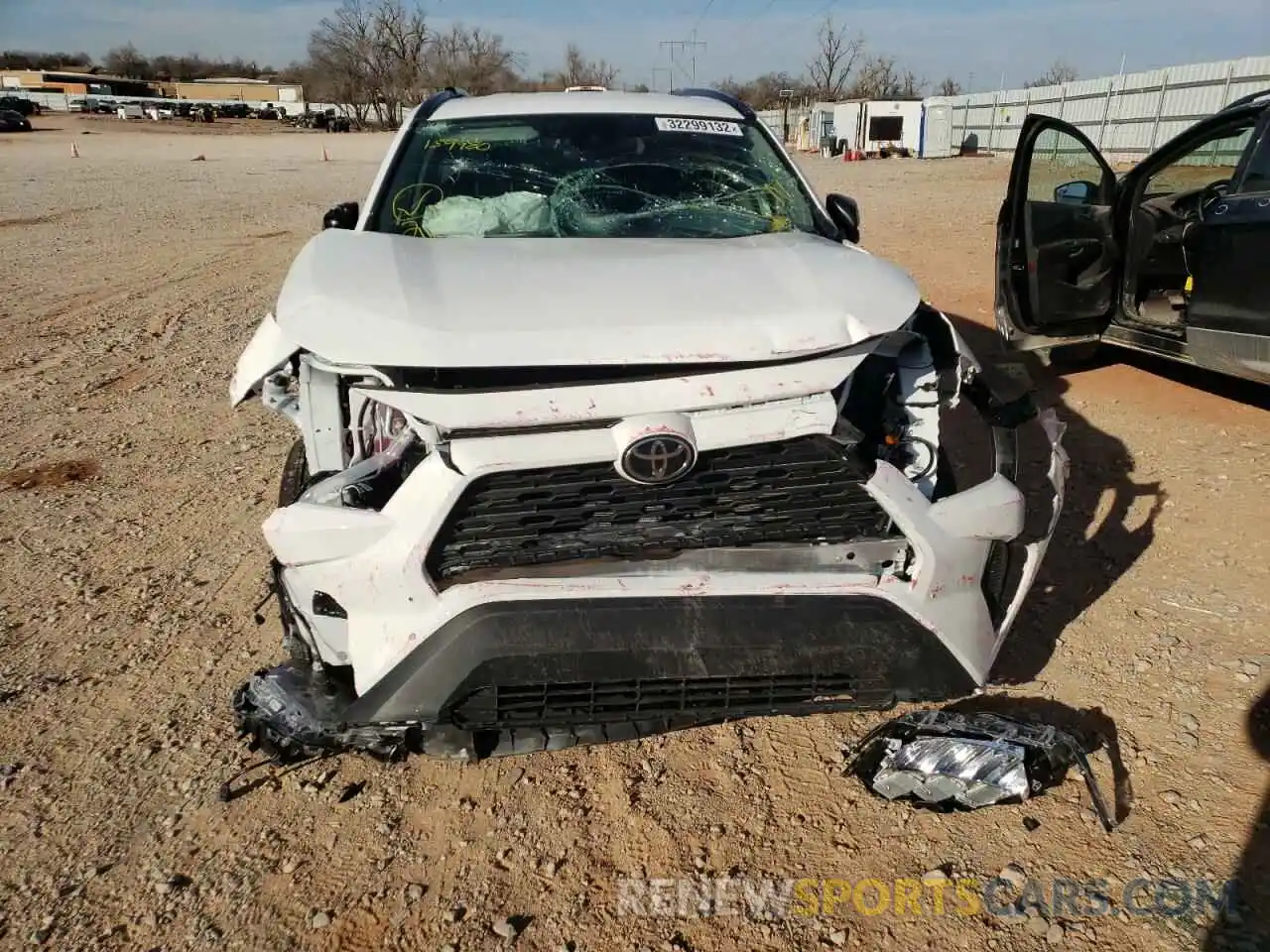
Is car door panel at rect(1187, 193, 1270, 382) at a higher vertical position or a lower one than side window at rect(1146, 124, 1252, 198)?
lower

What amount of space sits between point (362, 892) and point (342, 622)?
2.16ft

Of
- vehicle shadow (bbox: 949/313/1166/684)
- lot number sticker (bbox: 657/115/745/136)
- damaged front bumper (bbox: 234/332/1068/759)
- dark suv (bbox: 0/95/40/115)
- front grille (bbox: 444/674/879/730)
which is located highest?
dark suv (bbox: 0/95/40/115)

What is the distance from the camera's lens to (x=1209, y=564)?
3.73 m

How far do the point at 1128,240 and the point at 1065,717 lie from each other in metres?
4.06

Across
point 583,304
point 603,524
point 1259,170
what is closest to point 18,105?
point 1259,170

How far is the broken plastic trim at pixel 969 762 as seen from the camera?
2.42 meters

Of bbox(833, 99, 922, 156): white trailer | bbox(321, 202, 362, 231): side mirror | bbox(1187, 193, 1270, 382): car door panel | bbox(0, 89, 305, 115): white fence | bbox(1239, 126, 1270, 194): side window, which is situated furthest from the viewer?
bbox(0, 89, 305, 115): white fence

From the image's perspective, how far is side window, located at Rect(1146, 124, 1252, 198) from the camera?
17.3ft

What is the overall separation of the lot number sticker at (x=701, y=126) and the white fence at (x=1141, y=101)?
60.8ft

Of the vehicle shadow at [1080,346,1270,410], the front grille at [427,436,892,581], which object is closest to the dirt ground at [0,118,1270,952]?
the vehicle shadow at [1080,346,1270,410]

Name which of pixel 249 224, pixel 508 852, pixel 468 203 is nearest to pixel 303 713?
→ pixel 508 852

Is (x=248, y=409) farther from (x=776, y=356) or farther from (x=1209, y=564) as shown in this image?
(x=1209, y=564)

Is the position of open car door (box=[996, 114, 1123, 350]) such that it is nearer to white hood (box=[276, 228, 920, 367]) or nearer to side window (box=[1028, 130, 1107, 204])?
side window (box=[1028, 130, 1107, 204])

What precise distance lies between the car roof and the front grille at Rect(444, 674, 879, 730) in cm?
276
